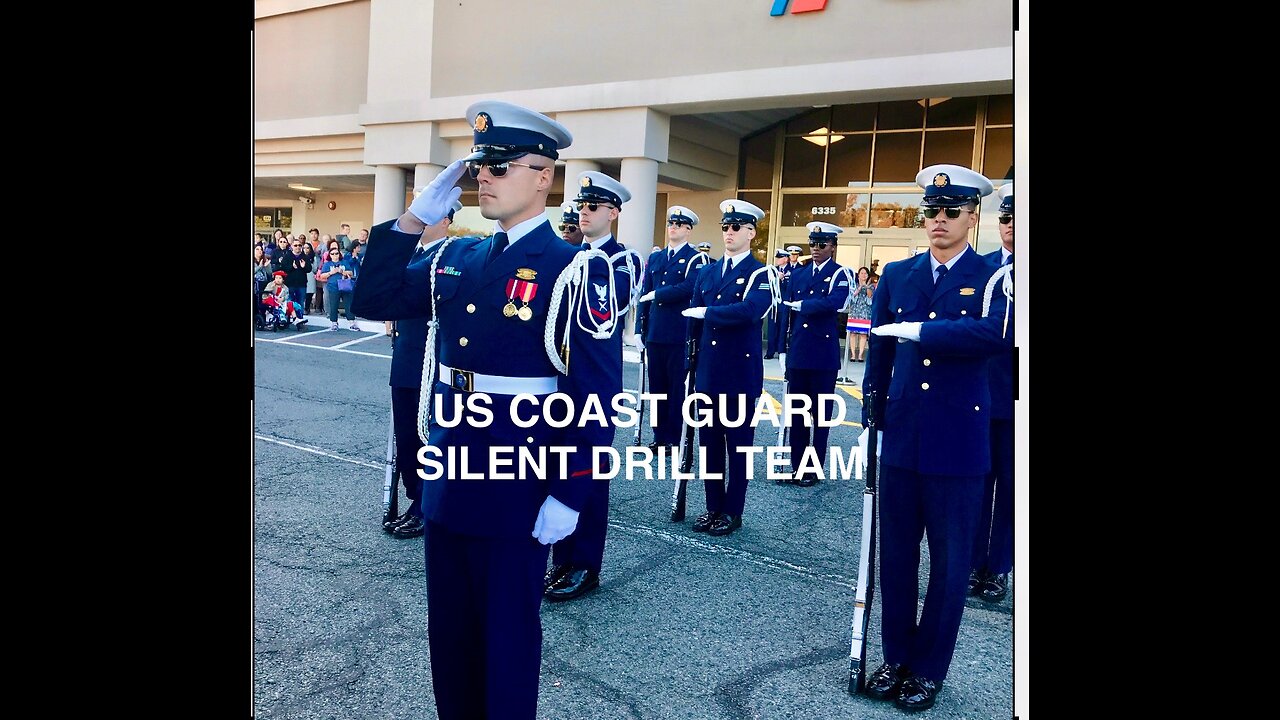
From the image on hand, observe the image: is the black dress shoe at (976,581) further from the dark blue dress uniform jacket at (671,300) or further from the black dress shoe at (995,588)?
the dark blue dress uniform jacket at (671,300)

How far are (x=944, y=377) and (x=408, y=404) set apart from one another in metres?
2.90

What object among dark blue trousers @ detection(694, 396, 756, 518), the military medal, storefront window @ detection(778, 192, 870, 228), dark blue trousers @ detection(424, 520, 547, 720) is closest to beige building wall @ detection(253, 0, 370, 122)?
storefront window @ detection(778, 192, 870, 228)

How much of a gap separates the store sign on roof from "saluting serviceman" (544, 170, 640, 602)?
7.14m

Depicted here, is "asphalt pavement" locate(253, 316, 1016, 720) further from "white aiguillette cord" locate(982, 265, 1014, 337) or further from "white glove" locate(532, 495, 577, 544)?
"white aiguillette cord" locate(982, 265, 1014, 337)

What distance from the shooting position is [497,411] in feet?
7.72

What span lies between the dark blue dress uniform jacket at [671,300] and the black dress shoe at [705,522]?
2.27m

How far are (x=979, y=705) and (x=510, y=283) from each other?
2.35 meters

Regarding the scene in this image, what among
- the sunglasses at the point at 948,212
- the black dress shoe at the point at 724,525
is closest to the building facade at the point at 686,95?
the black dress shoe at the point at 724,525

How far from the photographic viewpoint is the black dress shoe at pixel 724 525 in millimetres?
4867

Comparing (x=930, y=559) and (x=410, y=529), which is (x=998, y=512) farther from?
(x=410, y=529)

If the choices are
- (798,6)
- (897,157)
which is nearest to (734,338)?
(798,6)

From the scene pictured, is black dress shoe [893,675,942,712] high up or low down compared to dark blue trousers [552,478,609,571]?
down

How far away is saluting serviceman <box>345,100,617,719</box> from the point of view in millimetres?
2293

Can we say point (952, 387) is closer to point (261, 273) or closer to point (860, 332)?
point (860, 332)
